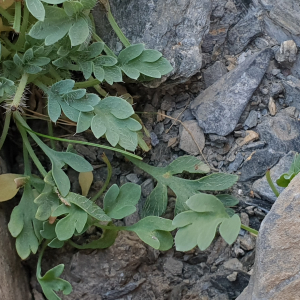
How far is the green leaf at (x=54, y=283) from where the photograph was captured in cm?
128

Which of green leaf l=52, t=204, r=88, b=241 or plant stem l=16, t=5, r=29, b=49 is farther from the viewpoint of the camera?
plant stem l=16, t=5, r=29, b=49

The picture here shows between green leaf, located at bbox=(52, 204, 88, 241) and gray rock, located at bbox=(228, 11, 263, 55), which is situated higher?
gray rock, located at bbox=(228, 11, 263, 55)

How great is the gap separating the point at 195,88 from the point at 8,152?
869 millimetres

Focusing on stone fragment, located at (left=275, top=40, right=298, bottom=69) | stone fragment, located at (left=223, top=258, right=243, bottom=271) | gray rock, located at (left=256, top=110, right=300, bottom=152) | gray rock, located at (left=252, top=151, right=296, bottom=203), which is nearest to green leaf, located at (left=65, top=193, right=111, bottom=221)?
stone fragment, located at (left=223, top=258, right=243, bottom=271)

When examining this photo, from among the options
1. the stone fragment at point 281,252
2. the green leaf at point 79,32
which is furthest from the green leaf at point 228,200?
the green leaf at point 79,32

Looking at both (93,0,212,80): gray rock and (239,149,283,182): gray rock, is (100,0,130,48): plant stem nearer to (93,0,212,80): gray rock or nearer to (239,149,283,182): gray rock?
(93,0,212,80): gray rock

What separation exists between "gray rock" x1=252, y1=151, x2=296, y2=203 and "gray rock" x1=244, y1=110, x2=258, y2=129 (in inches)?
7.1

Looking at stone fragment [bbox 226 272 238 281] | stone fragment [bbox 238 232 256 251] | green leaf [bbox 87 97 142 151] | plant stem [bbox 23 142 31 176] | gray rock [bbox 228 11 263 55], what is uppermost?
gray rock [bbox 228 11 263 55]

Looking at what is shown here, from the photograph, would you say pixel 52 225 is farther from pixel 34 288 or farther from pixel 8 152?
pixel 8 152

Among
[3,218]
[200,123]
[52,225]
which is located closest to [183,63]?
[200,123]

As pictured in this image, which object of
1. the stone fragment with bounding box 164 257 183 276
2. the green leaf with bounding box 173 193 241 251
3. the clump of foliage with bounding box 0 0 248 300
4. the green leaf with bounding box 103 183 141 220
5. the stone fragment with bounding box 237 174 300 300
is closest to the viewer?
the stone fragment with bounding box 237 174 300 300

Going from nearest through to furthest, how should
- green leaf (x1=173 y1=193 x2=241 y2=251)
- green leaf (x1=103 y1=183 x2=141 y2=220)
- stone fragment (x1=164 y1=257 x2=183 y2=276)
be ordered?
green leaf (x1=173 y1=193 x2=241 y2=251) < green leaf (x1=103 y1=183 x2=141 y2=220) < stone fragment (x1=164 y1=257 x2=183 y2=276)

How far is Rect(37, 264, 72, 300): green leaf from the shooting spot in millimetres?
1280

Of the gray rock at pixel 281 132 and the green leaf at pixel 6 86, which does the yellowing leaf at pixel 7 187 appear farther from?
the gray rock at pixel 281 132
